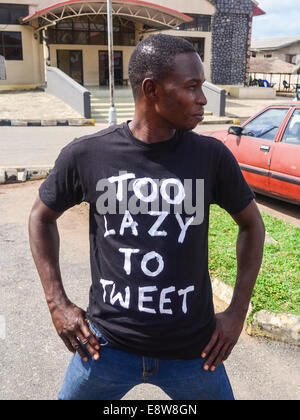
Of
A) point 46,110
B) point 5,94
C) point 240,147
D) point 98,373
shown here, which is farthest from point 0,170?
point 5,94

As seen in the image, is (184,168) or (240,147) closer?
(184,168)

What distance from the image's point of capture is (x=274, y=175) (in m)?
6.66

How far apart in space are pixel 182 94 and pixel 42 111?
63.7ft

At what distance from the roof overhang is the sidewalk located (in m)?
3.92

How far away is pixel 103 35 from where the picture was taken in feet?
90.3

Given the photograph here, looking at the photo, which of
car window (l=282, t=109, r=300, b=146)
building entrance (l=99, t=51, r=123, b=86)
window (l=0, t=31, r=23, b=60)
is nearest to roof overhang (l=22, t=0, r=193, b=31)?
window (l=0, t=31, r=23, b=60)

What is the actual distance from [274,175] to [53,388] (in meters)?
4.93

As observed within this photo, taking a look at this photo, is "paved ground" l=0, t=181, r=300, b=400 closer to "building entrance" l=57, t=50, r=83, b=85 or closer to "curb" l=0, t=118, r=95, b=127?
"curb" l=0, t=118, r=95, b=127

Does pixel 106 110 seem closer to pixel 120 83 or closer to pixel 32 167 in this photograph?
pixel 120 83

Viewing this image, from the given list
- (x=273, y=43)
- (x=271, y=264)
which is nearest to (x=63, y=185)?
(x=271, y=264)

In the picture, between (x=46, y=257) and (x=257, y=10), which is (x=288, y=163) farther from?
(x=257, y=10)

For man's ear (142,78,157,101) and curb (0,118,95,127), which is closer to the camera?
man's ear (142,78,157,101)

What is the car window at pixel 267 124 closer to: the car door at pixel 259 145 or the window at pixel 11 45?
the car door at pixel 259 145

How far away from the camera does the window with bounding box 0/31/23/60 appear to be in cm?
2516
